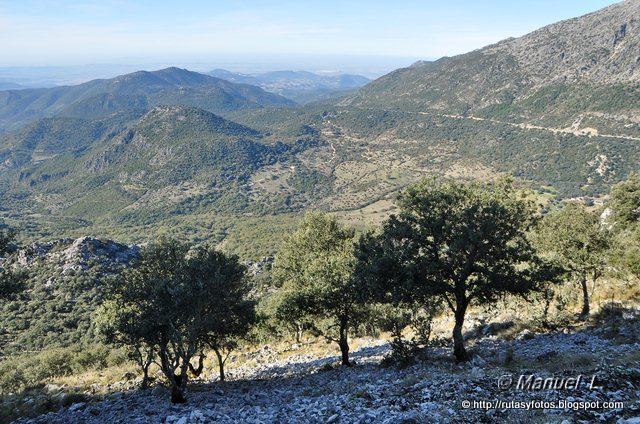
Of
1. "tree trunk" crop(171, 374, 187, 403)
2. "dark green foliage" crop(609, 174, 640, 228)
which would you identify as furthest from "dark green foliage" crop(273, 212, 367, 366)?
"dark green foliage" crop(609, 174, 640, 228)

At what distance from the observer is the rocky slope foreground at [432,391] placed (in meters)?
12.4

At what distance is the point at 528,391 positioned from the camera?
45.4 ft

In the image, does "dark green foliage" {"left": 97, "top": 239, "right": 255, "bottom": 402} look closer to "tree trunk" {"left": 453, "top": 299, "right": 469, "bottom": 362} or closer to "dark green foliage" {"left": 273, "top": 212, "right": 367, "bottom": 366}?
"dark green foliage" {"left": 273, "top": 212, "right": 367, "bottom": 366}

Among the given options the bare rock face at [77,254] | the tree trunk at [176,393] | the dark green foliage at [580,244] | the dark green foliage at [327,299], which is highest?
the dark green foliage at [580,244]

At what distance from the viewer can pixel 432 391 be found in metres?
15.6

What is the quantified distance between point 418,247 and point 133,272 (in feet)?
54.2

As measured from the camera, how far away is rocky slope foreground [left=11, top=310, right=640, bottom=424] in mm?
12406

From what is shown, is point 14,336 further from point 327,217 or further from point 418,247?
point 418,247

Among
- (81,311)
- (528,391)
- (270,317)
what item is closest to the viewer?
(528,391)

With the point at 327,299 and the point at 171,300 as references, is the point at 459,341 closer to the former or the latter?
the point at 327,299

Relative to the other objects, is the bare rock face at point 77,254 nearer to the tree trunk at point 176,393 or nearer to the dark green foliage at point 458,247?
the tree trunk at point 176,393

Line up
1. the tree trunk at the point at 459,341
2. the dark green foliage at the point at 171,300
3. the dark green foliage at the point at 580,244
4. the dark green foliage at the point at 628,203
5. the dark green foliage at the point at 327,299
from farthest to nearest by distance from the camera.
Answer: the dark green foliage at the point at 628,203 → the dark green foliage at the point at 580,244 → the dark green foliage at the point at 327,299 → the tree trunk at the point at 459,341 → the dark green foliage at the point at 171,300

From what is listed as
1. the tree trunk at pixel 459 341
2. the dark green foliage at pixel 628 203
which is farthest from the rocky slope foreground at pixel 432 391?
the dark green foliage at pixel 628 203

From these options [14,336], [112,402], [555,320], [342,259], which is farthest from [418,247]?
[14,336]
